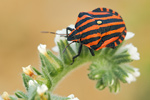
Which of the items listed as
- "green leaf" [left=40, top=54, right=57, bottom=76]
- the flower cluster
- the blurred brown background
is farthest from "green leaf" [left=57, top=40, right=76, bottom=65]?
the blurred brown background

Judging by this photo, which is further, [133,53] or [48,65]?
[133,53]

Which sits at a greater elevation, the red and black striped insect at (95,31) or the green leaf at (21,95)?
the red and black striped insect at (95,31)

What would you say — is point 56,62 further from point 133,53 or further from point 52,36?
point 52,36

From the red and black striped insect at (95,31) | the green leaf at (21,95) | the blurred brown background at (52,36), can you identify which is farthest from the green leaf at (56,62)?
the blurred brown background at (52,36)

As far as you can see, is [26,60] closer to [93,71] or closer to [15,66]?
[15,66]

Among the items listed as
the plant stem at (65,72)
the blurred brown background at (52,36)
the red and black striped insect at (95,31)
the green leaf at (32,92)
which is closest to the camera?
the green leaf at (32,92)

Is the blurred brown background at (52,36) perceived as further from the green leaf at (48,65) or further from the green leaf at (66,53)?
the green leaf at (48,65)

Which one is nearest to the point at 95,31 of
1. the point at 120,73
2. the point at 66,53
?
the point at 66,53
